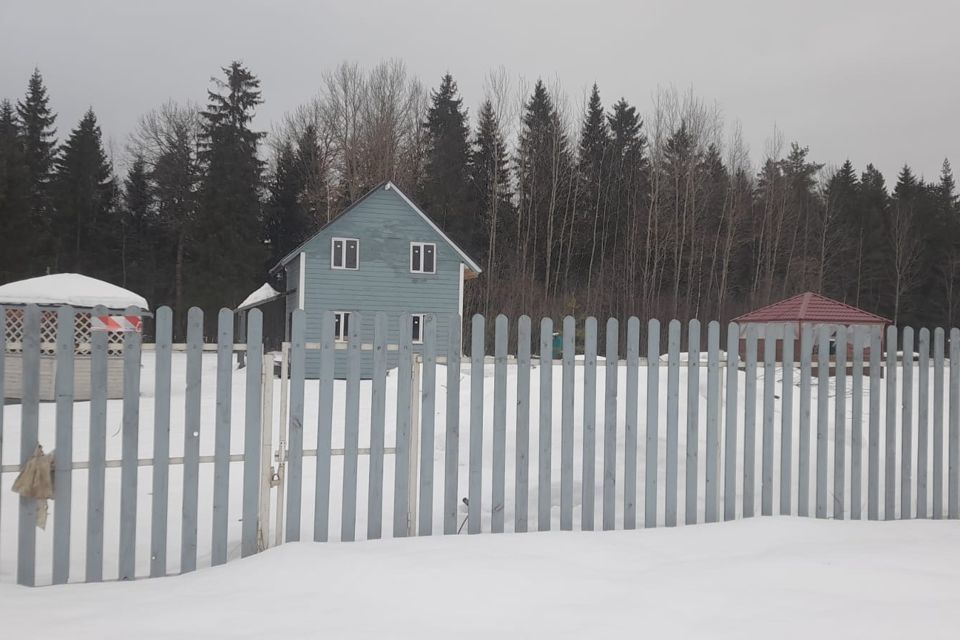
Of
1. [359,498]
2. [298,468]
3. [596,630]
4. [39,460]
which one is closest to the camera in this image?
[596,630]

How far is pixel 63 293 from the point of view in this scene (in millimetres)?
18906

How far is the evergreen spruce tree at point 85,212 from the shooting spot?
46.7m

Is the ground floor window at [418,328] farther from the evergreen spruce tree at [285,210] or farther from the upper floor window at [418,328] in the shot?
the evergreen spruce tree at [285,210]

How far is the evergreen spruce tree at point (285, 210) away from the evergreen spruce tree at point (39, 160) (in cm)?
1315

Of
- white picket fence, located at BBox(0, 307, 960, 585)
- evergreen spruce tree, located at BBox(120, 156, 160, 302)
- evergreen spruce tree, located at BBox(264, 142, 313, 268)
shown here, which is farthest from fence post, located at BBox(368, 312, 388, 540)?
evergreen spruce tree, located at BBox(120, 156, 160, 302)

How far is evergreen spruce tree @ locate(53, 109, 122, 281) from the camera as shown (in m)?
46.7

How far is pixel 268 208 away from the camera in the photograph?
4922cm

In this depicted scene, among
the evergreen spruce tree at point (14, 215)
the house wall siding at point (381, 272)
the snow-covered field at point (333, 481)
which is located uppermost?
the evergreen spruce tree at point (14, 215)

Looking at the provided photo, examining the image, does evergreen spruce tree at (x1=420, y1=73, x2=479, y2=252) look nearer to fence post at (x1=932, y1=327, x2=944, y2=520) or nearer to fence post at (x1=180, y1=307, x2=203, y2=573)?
fence post at (x1=932, y1=327, x2=944, y2=520)

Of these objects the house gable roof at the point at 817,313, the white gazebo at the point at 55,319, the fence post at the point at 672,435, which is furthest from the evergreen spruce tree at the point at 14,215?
the fence post at the point at 672,435

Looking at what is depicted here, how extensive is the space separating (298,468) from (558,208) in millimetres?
38624

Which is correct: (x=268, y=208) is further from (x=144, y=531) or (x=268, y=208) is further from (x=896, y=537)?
(x=896, y=537)

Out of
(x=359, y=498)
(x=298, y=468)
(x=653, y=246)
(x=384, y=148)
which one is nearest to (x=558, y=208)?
(x=653, y=246)

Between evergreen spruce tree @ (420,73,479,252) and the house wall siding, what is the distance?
1582 centimetres
